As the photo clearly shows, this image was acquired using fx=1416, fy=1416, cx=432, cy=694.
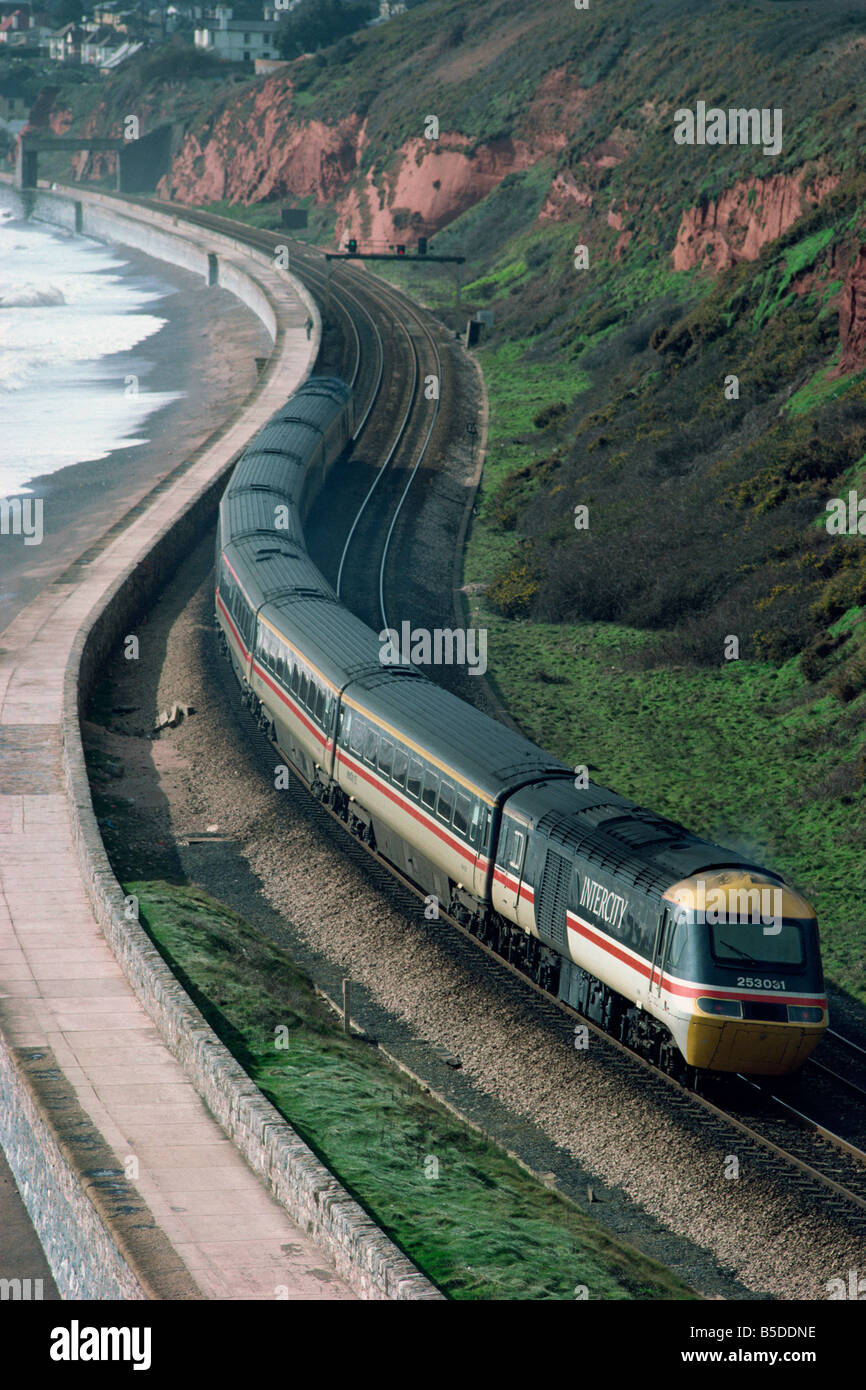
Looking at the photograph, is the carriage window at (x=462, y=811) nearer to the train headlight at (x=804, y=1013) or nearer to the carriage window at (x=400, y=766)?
the carriage window at (x=400, y=766)

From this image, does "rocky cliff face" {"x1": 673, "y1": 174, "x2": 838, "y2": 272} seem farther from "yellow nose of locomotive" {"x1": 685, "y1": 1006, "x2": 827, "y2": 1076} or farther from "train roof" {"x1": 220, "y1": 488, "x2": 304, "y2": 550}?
"yellow nose of locomotive" {"x1": 685, "y1": 1006, "x2": 827, "y2": 1076}

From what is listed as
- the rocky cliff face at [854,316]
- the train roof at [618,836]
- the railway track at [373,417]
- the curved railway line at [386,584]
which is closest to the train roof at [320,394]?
the railway track at [373,417]

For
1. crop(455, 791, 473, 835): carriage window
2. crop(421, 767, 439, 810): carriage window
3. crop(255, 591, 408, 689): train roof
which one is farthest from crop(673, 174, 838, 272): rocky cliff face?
crop(455, 791, 473, 835): carriage window

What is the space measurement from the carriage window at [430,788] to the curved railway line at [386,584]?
2285 mm

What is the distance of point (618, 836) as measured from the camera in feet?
66.4

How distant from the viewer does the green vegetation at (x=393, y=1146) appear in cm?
1479

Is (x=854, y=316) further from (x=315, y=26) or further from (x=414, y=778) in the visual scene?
(x=315, y=26)

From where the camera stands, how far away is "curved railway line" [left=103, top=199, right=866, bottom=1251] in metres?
17.8

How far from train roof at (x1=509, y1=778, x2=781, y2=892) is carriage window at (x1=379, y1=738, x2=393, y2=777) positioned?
3761 millimetres

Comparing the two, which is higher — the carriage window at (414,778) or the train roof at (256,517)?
the train roof at (256,517)
